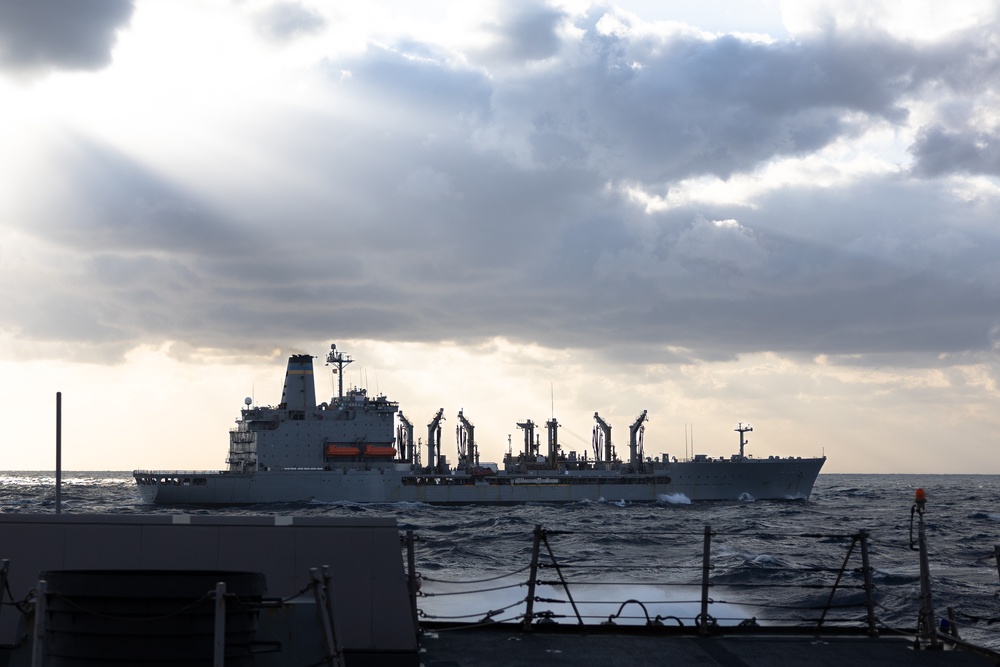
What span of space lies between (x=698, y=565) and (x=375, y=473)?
52894mm

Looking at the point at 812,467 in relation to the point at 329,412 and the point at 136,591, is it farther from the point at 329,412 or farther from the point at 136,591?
the point at 136,591

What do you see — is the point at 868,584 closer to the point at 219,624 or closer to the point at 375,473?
the point at 219,624

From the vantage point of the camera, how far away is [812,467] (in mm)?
81375

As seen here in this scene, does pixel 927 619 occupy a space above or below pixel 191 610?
below

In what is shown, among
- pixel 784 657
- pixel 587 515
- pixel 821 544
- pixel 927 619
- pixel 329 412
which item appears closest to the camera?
pixel 784 657

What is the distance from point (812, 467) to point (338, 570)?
78.2m

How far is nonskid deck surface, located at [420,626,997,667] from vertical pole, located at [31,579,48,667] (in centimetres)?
409

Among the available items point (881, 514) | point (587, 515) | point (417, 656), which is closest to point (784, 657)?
point (417, 656)

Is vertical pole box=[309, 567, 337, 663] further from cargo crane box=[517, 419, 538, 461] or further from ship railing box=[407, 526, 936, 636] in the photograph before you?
cargo crane box=[517, 419, 538, 461]

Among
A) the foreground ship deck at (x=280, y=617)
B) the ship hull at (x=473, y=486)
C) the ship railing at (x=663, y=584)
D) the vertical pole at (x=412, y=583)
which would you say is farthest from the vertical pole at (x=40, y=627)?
the ship hull at (x=473, y=486)

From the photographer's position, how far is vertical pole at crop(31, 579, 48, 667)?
179 inches

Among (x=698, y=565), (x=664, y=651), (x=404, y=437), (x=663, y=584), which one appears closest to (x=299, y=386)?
(x=404, y=437)

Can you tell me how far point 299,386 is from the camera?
260 feet

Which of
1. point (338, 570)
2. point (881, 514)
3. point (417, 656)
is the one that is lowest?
point (881, 514)
